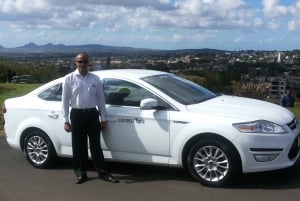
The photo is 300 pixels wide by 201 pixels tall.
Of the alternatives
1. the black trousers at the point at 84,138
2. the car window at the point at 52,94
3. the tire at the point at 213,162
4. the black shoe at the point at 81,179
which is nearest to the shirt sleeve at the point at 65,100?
the black trousers at the point at 84,138

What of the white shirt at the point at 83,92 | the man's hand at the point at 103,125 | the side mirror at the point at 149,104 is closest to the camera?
the side mirror at the point at 149,104

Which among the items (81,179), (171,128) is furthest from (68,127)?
(171,128)

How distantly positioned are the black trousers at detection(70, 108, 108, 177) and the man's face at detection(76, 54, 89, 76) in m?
0.53

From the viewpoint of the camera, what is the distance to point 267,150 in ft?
20.5

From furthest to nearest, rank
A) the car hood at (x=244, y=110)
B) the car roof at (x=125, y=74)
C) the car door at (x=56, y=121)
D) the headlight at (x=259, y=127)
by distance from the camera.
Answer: the car door at (x=56, y=121) → the car roof at (x=125, y=74) → the car hood at (x=244, y=110) → the headlight at (x=259, y=127)

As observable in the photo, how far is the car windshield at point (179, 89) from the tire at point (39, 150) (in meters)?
1.80

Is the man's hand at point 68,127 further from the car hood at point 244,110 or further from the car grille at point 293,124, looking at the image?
the car grille at point 293,124

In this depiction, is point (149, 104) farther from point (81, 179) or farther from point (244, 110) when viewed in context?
point (81, 179)

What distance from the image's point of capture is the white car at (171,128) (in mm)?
6322

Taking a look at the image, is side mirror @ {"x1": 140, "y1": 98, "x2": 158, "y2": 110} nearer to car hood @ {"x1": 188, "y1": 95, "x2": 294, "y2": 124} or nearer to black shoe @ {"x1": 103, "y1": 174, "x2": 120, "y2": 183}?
car hood @ {"x1": 188, "y1": 95, "x2": 294, "y2": 124}

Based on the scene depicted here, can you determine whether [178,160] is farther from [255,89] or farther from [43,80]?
[43,80]

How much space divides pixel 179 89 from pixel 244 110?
3.60ft

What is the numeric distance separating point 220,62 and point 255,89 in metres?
8.74

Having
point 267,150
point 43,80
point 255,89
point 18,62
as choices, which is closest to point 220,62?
point 255,89
